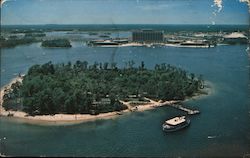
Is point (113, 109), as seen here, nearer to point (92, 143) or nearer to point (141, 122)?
point (141, 122)

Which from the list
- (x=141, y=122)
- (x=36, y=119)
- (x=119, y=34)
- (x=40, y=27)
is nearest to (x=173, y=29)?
(x=119, y=34)

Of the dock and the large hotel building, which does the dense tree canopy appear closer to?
the dock

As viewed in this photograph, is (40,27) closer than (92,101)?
Yes

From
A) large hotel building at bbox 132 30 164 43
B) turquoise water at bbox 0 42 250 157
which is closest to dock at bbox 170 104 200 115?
turquoise water at bbox 0 42 250 157

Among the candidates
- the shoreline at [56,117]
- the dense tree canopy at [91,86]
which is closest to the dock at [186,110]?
the dense tree canopy at [91,86]

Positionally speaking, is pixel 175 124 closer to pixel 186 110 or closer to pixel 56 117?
pixel 186 110

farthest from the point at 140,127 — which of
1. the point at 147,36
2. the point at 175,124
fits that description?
the point at 147,36
